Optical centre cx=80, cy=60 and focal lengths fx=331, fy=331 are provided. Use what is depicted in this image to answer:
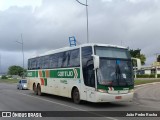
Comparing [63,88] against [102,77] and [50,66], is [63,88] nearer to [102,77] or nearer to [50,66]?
[50,66]

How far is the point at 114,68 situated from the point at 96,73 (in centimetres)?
99

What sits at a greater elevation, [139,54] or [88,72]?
[139,54]

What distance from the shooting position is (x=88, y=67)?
17.4m

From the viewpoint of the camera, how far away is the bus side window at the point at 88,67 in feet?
55.7

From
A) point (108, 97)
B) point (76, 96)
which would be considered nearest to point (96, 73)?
point (108, 97)

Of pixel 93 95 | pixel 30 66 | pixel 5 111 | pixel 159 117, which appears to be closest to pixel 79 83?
pixel 93 95

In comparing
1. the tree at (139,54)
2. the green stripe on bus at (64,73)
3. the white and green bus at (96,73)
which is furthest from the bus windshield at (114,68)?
the tree at (139,54)

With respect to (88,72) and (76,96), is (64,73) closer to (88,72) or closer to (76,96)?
(76,96)

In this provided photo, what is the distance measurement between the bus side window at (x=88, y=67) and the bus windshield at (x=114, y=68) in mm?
Answer: 465

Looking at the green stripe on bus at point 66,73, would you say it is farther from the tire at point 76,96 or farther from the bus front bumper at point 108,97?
the bus front bumper at point 108,97

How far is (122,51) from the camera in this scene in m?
17.8

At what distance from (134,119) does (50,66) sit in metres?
11.7

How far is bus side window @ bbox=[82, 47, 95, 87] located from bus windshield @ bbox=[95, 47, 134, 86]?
46cm

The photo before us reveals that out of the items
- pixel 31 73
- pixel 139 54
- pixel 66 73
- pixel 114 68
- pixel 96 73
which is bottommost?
pixel 96 73
